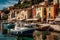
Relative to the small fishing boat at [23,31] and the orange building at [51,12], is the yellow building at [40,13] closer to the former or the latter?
the orange building at [51,12]

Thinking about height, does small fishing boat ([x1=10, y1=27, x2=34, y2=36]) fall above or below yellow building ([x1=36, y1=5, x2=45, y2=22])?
below

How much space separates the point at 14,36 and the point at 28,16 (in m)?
25.3

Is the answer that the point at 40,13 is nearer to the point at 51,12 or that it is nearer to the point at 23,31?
the point at 51,12

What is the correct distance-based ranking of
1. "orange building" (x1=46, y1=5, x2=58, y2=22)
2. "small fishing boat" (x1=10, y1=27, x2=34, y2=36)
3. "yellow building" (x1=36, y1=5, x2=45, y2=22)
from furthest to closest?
"yellow building" (x1=36, y1=5, x2=45, y2=22), "orange building" (x1=46, y1=5, x2=58, y2=22), "small fishing boat" (x1=10, y1=27, x2=34, y2=36)

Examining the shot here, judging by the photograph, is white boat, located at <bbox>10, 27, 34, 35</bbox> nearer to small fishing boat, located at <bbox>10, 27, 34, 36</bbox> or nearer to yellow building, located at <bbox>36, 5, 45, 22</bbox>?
small fishing boat, located at <bbox>10, 27, 34, 36</bbox>

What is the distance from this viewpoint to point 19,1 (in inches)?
3027

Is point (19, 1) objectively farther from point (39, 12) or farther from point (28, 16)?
point (39, 12)

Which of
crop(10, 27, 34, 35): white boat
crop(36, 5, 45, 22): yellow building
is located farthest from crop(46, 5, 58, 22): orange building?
crop(10, 27, 34, 35): white boat

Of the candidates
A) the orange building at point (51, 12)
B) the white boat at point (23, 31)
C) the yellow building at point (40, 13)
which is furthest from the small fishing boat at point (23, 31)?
the yellow building at point (40, 13)

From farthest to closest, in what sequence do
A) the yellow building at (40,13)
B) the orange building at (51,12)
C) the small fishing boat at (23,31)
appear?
the yellow building at (40,13), the orange building at (51,12), the small fishing boat at (23,31)

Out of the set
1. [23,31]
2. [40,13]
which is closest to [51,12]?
[40,13]

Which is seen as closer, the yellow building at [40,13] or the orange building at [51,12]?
the orange building at [51,12]

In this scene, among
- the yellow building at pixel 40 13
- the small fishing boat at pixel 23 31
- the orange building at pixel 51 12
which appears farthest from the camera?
the yellow building at pixel 40 13

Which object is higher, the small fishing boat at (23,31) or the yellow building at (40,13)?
the yellow building at (40,13)
